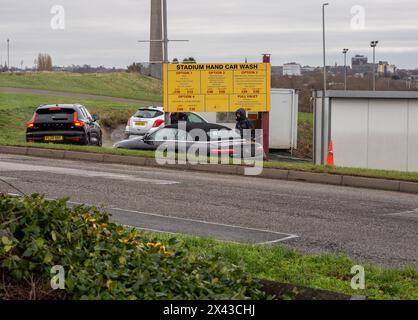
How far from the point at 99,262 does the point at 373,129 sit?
21308mm

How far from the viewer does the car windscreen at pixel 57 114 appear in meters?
24.5

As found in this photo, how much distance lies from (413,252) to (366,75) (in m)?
98.4

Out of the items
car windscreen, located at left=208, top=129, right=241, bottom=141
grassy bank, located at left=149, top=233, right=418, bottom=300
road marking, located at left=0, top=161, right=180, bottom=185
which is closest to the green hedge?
grassy bank, located at left=149, top=233, right=418, bottom=300

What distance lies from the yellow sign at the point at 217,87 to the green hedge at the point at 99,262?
2040 centimetres

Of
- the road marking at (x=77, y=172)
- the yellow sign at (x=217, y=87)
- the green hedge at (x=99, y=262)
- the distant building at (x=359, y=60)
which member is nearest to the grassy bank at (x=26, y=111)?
the yellow sign at (x=217, y=87)

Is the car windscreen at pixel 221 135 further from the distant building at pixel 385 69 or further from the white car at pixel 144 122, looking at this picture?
the distant building at pixel 385 69

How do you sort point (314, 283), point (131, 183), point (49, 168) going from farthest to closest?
point (49, 168) → point (131, 183) → point (314, 283)

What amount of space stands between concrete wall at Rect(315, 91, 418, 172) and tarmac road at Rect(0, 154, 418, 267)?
28.5ft

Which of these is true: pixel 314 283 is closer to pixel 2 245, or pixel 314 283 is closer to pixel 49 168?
pixel 2 245

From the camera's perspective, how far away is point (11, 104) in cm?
3775

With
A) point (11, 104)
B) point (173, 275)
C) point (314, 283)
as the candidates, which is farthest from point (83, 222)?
point (11, 104)

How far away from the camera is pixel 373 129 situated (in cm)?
2547

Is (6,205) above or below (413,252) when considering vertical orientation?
above

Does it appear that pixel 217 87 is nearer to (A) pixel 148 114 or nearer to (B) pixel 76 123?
(B) pixel 76 123
